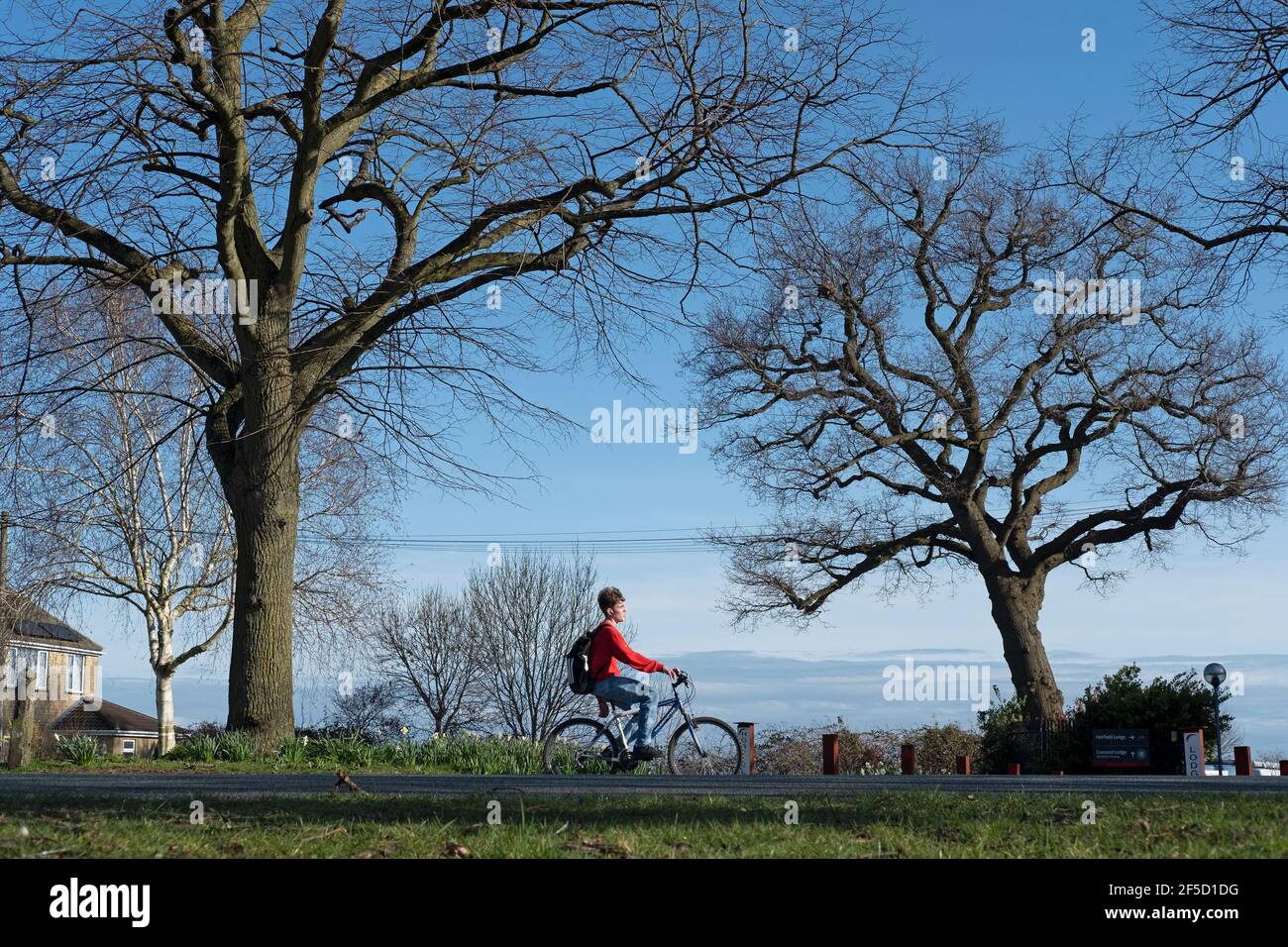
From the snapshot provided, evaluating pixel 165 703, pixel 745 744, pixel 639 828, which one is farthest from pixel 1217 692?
pixel 165 703

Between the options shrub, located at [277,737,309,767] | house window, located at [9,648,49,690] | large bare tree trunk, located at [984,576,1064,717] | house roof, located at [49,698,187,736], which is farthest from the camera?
house roof, located at [49,698,187,736]

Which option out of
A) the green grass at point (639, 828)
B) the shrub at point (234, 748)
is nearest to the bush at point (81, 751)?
the shrub at point (234, 748)

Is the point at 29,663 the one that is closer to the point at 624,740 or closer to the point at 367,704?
the point at 367,704

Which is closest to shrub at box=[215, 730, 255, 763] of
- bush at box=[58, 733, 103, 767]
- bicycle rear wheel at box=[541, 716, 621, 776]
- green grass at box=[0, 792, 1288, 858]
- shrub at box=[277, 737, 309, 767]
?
shrub at box=[277, 737, 309, 767]


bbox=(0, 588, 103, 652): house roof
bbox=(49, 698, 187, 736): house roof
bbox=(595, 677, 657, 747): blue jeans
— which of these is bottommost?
bbox=(49, 698, 187, 736): house roof

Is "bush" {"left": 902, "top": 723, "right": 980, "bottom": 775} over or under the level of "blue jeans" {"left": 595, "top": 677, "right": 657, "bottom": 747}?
under

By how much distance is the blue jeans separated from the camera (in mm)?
12477

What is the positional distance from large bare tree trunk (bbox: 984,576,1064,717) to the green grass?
23.1m

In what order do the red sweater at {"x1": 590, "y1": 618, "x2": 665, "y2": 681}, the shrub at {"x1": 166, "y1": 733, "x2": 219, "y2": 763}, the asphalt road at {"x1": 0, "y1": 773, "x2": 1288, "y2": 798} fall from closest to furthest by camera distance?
the asphalt road at {"x1": 0, "y1": 773, "x2": 1288, "y2": 798} → the red sweater at {"x1": 590, "y1": 618, "x2": 665, "y2": 681} → the shrub at {"x1": 166, "y1": 733, "x2": 219, "y2": 763}

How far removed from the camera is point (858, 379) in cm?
3272

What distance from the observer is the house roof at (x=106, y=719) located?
5696cm

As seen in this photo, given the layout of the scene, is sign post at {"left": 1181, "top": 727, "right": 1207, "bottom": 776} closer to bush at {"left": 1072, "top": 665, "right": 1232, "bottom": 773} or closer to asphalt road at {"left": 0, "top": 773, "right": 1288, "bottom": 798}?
bush at {"left": 1072, "top": 665, "right": 1232, "bottom": 773}

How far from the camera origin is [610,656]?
1235cm

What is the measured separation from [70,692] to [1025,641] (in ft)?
152
